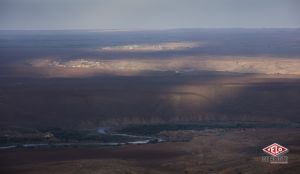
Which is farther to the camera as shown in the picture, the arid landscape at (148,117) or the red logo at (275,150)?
the arid landscape at (148,117)

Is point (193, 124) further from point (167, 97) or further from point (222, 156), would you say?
point (222, 156)

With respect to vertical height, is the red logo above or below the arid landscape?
above

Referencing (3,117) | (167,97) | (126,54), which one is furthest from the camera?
(126,54)

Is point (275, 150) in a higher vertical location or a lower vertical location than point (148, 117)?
higher

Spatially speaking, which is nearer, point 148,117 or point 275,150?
point 275,150

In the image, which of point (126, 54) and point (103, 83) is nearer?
point (103, 83)

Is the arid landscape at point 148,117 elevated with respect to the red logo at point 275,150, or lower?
lower

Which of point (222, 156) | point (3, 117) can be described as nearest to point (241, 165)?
point (222, 156)

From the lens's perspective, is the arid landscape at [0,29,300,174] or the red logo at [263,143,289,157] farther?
the arid landscape at [0,29,300,174]
